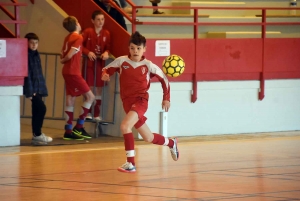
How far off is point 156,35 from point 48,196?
25.7ft

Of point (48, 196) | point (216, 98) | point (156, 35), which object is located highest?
point (156, 35)

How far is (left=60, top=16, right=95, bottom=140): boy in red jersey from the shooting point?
12.3 metres

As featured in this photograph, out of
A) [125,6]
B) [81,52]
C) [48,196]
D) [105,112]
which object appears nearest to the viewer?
[48,196]

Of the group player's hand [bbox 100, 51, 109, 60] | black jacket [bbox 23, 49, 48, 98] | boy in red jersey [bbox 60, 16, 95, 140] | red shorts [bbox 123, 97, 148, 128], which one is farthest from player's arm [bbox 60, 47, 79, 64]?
red shorts [bbox 123, 97, 148, 128]

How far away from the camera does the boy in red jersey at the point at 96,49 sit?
12.8 meters

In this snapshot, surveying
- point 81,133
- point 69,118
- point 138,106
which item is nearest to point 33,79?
point 69,118

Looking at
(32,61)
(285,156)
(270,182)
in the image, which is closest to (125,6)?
(32,61)

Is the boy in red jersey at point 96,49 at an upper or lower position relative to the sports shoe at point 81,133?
upper

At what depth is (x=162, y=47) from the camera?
512 inches

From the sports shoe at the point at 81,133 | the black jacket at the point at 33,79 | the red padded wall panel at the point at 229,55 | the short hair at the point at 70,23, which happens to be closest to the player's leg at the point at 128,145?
the black jacket at the point at 33,79

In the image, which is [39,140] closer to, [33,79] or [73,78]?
[33,79]

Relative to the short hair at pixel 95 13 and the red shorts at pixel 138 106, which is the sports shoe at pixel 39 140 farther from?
the red shorts at pixel 138 106

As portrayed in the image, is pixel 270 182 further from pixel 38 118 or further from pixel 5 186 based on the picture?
pixel 38 118

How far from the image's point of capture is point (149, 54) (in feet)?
42.1
